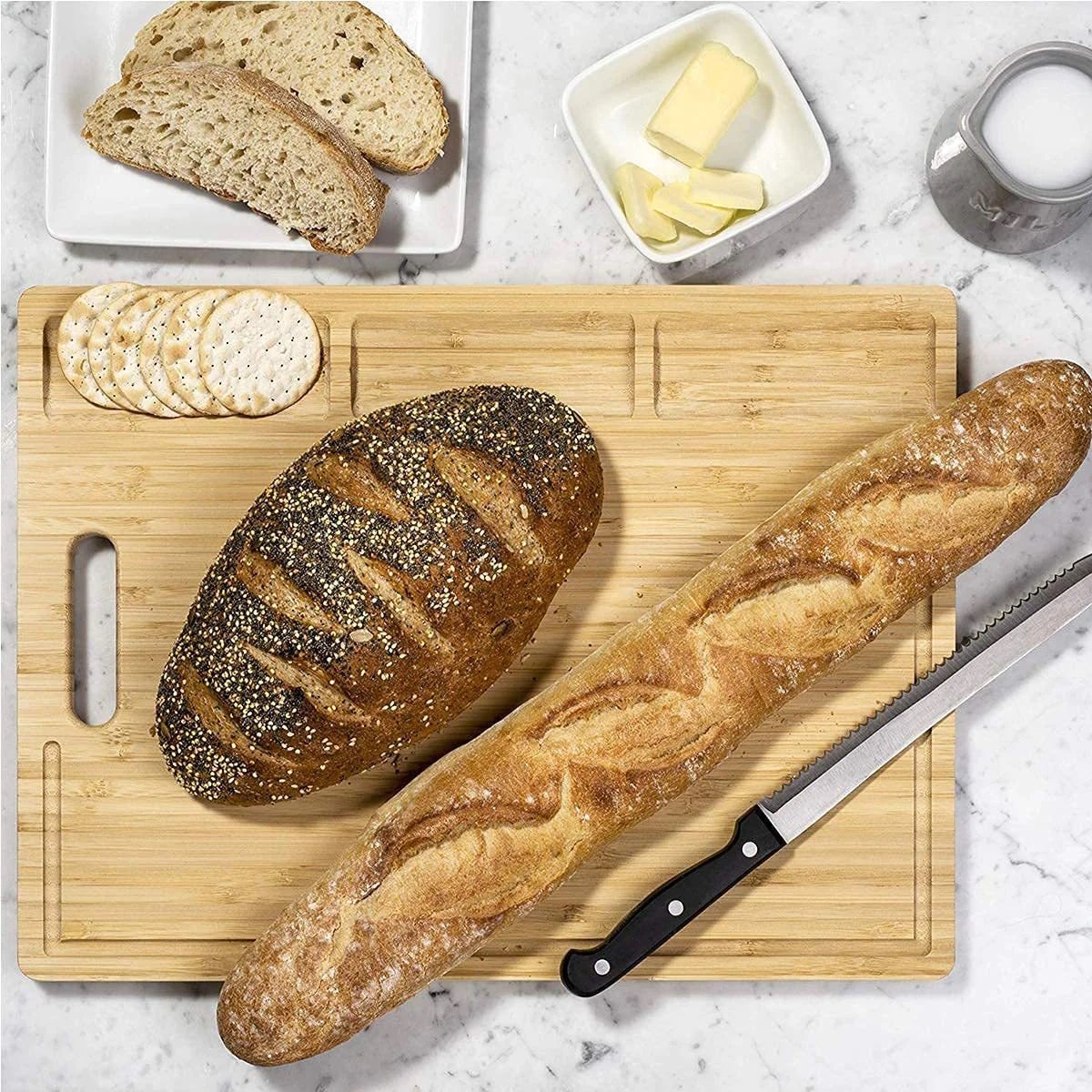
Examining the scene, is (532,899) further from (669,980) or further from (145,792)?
(145,792)

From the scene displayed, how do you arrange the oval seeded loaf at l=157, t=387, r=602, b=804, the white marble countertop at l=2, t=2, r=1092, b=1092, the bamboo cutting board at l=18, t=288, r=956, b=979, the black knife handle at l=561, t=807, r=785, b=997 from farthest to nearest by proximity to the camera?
1. the white marble countertop at l=2, t=2, r=1092, b=1092
2. the bamboo cutting board at l=18, t=288, r=956, b=979
3. the black knife handle at l=561, t=807, r=785, b=997
4. the oval seeded loaf at l=157, t=387, r=602, b=804

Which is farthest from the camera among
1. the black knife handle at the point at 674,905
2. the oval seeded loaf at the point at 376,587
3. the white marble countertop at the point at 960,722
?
the white marble countertop at the point at 960,722

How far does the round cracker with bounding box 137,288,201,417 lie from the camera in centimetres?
187

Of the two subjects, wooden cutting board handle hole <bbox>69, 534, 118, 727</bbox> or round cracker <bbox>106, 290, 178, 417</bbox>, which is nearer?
round cracker <bbox>106, 290, 178, 417</bbox>

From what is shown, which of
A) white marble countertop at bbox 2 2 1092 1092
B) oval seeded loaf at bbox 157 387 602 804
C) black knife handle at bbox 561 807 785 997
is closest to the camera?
oval seeded loaf at bbox 157 387 602 804

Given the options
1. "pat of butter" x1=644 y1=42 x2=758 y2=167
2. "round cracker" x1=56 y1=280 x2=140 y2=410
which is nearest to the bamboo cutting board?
"round cracker" x1=56 y1=280 x2=140 y2=410

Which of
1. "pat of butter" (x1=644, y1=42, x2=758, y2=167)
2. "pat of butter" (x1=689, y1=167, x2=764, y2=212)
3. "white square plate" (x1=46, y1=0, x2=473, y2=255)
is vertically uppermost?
"pat of butter" (x1=644, y1=42, x2=758, y2=167)

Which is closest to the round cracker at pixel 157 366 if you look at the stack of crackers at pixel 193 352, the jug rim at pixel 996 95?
the stack of crackers at pixel 193 352

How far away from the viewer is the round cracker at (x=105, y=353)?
1873mm

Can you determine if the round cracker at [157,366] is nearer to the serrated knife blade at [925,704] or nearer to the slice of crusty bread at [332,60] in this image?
the slice of crusty bread at [332,60]

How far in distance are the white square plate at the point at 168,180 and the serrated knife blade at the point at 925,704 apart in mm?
1041

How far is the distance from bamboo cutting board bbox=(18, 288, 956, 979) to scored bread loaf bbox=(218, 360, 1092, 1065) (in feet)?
0.50

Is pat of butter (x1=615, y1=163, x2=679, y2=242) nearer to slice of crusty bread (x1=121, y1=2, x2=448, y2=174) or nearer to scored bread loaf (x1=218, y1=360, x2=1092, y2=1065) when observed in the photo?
slice of crusty bread (x1=121, y1=2, x2=448, y2=174)

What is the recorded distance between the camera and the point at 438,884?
66.0 inches
